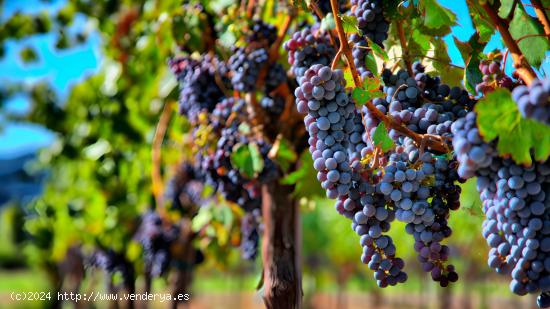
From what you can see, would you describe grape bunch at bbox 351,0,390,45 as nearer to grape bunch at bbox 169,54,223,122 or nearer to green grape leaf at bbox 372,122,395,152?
green grape leaf at bbox 372,122,395,152

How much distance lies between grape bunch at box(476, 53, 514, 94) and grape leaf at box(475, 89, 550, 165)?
0.22m

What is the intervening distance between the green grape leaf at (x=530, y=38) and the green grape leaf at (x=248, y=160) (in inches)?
41.7

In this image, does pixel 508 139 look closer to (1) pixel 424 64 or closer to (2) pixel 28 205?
(1) pixel 424 64

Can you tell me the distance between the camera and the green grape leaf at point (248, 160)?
2025 mm

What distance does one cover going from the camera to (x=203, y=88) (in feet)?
7.38

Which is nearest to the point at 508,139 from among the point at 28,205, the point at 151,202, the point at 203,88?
the point at 203,88

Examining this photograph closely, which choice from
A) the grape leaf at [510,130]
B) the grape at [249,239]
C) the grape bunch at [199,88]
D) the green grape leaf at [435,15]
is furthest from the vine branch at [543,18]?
the grape at [249,239]

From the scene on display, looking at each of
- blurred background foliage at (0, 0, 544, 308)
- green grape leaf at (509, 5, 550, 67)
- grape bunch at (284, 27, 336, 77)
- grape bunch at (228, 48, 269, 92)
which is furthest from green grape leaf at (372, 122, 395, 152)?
blurred background foliage at (0, 0, 544, 308)

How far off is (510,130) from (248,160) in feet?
4.05

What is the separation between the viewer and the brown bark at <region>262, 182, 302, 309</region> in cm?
186

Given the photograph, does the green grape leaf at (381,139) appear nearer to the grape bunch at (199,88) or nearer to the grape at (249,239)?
the grape bunch at (199,88)

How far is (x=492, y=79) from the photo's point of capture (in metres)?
1.21

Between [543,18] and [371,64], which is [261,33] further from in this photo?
[543,18]

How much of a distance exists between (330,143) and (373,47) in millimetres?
256
